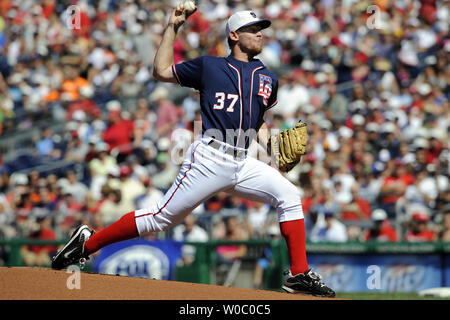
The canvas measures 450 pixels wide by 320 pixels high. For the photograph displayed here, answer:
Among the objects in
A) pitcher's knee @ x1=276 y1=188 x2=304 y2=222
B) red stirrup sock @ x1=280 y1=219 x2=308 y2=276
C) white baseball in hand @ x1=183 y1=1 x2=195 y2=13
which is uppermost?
white baseball in hand @ x1=183 y1=1 x2=195 y2=13

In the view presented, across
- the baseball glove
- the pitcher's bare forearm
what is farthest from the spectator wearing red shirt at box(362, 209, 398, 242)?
the pitcher's bare forearm

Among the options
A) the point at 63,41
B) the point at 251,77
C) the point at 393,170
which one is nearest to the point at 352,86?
the point at 393,170

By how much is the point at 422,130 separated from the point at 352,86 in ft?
6.11

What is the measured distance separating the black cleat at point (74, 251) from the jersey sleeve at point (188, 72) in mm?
1340

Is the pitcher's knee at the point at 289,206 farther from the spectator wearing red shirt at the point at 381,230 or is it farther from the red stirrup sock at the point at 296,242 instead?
the spectator wearing red shirt at the point at 381,230

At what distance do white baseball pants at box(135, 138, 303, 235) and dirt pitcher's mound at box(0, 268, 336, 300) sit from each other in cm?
47

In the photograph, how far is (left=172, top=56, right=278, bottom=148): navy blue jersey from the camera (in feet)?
17.2

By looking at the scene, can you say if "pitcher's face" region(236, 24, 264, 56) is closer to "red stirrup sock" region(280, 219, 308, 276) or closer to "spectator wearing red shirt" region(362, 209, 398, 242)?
"red stirrup sock" region(280, 219, 308, 276)

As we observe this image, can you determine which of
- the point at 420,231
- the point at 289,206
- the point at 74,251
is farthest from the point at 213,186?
the point at 420,231

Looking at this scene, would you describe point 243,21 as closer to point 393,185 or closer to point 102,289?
point 102,289

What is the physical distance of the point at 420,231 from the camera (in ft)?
33.2

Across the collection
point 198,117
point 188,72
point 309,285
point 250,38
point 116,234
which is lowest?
point 309,285

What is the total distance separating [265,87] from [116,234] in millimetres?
1485

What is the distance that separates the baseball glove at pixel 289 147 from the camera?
5.48 m
